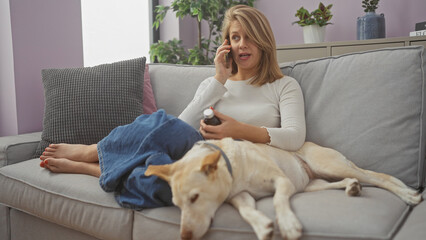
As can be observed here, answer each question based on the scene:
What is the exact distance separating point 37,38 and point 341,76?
1945 mm

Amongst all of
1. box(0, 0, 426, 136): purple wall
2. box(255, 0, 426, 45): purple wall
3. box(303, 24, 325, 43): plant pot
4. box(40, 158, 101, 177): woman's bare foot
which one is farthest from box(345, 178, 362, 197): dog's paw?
box(255, 0, 426, 45): purple wall

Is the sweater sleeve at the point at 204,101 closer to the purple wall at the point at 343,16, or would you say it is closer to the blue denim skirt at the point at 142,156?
the blue denim skirt at the point at 142,156

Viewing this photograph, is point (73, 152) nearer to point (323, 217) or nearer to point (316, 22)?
point (323, 217)

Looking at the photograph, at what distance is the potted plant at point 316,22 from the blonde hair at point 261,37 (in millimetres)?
1555

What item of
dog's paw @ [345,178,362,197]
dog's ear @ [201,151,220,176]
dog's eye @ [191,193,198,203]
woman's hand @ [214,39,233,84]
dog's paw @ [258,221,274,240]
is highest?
woman's hand @ [214,39,233,84]

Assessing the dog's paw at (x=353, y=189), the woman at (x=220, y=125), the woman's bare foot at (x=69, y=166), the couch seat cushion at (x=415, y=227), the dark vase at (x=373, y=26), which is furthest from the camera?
Result: the dark vase at (x=373, y=26)

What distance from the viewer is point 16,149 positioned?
1759mm

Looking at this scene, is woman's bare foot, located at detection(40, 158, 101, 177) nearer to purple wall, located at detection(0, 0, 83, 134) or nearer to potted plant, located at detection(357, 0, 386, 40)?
purple wall, located at detection(0, 0, 83, 134)

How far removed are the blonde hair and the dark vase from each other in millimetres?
1609

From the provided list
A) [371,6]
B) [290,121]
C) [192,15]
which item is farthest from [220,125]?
[371,6]

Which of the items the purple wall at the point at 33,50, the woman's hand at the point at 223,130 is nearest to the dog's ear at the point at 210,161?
the woman's hand at the point at 223,130

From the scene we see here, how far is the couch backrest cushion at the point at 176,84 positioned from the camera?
1991mm

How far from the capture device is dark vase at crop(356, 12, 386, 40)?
9.42 feet

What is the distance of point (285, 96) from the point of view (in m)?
1.58
